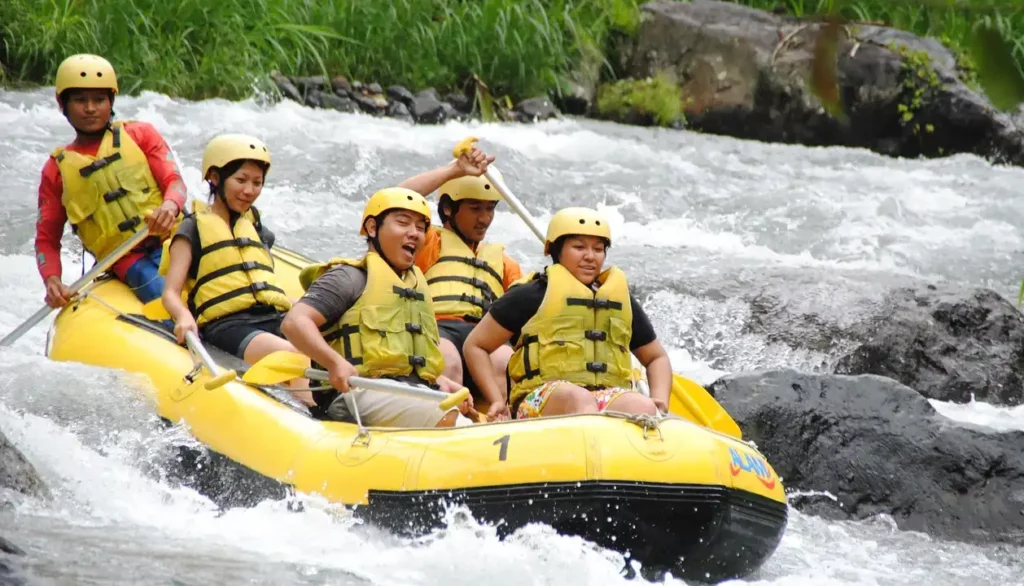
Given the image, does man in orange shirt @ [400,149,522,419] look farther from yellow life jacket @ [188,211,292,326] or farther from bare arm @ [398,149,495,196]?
yellow life jacket @ [188,211,292,326]

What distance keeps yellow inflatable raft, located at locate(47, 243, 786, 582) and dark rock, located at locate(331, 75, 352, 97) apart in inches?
283

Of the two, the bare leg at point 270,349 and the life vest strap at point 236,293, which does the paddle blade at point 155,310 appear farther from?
the bare leg at point 270,349

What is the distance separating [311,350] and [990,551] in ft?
8.22

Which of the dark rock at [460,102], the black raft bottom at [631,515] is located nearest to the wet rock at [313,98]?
the dark rock at [460,102]

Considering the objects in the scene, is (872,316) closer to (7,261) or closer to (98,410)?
(98,410)

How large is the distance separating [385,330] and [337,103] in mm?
6859

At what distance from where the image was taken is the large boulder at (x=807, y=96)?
38.1 ft

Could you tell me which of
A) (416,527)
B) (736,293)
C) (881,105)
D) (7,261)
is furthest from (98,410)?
(881,105)

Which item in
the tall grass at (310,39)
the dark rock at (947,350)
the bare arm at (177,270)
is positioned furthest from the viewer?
the tall grass at (310,39)

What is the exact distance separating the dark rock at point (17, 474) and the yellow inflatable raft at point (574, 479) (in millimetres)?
603

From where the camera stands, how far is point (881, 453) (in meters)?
5.16

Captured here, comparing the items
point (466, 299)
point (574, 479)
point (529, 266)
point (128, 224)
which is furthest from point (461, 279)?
point (529, 266)

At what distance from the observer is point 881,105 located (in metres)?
11.8

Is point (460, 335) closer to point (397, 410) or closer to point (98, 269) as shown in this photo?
point (397, 410)
